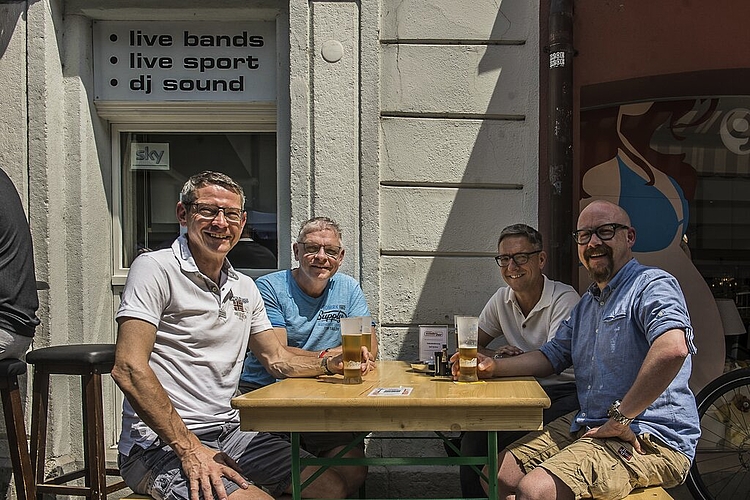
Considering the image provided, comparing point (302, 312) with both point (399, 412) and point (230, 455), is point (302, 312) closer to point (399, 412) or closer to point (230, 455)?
point (230, 455)

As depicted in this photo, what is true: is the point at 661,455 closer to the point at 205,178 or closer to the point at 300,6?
the point at 205,178

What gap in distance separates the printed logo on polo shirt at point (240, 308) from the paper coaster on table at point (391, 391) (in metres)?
0.67

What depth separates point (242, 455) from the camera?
297 centimetres

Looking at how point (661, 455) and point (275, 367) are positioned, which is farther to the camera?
point (275, 367)

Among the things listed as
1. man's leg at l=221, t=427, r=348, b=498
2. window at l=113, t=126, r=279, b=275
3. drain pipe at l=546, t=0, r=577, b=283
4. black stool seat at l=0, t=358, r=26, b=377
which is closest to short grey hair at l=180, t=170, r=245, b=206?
man's leg at l=221, t=427, r=348, b=498

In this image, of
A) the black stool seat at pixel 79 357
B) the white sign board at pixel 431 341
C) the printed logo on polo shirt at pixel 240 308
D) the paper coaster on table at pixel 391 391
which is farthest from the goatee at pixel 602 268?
the black stool seat at pixel 79 357

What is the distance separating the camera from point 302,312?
153 inches

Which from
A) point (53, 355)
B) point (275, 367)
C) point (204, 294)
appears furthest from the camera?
point (53, 355)

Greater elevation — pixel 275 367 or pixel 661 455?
pixel 275 367

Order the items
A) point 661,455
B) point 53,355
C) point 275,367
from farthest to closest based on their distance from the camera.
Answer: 1. point 53,355
2. point 275,367
3. point 661,455

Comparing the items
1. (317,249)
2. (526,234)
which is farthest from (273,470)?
(526,234)

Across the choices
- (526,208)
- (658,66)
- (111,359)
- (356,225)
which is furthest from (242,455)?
(658,66)

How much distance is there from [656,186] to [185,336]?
10.3 ft

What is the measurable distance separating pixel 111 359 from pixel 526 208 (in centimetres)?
242
